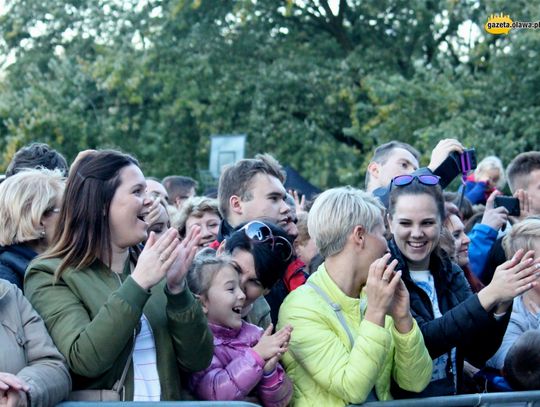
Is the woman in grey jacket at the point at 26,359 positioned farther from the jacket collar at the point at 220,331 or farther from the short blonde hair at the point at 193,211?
the short blonde hair at the point at 193,211

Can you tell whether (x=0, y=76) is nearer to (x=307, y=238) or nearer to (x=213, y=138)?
(x=213, y=138)

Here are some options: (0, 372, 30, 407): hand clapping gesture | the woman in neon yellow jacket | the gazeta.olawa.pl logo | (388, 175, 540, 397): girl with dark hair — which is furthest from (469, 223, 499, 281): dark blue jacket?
the gazeta.olawa.pl logo

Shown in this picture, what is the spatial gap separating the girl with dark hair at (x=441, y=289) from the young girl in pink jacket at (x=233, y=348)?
2.20 ft

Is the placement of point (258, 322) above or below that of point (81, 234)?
below

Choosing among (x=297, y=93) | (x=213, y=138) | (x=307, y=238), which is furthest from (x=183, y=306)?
(x=297, y=93)

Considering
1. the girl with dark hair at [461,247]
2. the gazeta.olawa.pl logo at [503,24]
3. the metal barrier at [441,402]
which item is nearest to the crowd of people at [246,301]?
the metal barrier at [441,402]

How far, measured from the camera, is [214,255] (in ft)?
13.5

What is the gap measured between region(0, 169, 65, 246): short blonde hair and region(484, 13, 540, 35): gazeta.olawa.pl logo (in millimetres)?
11940

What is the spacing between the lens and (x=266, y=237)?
420cm

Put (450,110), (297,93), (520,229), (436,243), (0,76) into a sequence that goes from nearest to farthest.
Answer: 1. (436,243)
2. (520,229)
3. (450,110)
4. (297,93)
5. (0,76)

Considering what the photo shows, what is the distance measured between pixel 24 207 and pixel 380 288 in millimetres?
1540

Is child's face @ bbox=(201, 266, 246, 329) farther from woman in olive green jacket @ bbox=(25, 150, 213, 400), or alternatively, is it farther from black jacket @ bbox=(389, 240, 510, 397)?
black jacket @ bbox=(389, 240, 510, 397)

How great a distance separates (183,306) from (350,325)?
2.78ft

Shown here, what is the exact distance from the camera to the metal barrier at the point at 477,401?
391 cm
